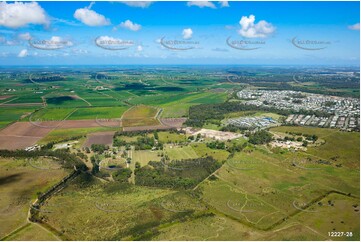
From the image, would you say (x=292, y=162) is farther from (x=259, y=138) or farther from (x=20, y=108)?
(x=20, y=108)

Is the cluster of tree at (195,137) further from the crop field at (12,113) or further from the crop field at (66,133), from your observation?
the crop field at (12,113)

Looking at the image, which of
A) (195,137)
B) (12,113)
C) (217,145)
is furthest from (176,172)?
(12,113)

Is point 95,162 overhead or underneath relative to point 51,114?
underneath

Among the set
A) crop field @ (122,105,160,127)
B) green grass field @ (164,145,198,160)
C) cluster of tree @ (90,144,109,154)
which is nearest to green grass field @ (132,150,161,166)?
green grass field @ (164,145,198,160)

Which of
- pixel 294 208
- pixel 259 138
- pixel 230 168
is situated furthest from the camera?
pixel 259 138

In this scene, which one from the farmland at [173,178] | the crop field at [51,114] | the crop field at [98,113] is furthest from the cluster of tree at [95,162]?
the crop field at [51,114]

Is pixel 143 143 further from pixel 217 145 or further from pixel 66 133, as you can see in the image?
pixel 66 133

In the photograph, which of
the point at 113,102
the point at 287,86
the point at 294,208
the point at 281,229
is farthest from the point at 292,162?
the point at 287,86
